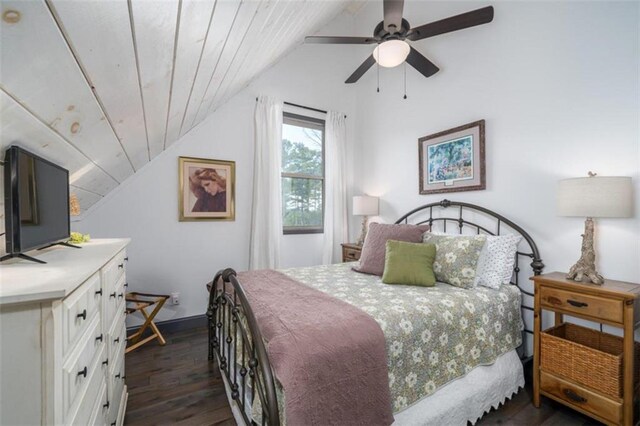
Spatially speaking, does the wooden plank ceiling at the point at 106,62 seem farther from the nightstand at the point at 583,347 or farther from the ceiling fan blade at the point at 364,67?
the nightstand at the point at 583,347

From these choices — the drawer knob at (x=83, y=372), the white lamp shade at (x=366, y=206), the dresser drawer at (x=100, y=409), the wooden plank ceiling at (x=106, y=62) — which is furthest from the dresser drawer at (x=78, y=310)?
the white lamp shade at (x=366, y=206)

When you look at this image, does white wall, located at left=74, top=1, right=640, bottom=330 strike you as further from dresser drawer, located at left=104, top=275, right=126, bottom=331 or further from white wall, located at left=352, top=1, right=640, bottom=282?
dresser drawer, located at left=104, top=275, right=126, bottom=331

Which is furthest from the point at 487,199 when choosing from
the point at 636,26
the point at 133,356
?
the point at 133,356

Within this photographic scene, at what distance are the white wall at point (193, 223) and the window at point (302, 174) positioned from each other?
232 millimetres

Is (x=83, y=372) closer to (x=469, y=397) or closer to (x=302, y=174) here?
(x=469, y=397)

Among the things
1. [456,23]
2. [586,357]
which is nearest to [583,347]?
[586,357]

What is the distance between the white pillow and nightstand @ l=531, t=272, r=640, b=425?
29 cm

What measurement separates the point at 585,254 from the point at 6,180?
277 cm

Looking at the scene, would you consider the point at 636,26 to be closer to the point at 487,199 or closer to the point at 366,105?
the point at 487,199

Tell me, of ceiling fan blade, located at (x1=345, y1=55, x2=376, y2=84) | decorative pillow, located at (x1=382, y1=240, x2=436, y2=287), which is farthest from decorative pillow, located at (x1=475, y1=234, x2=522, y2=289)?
ceiling fan blade, located at (x1=345, y1=55, x2=376, y2=84)

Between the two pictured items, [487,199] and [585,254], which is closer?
[585,254]

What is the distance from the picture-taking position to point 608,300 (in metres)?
1.57

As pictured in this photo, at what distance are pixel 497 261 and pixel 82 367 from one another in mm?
2445

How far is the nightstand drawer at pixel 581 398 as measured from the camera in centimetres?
156
